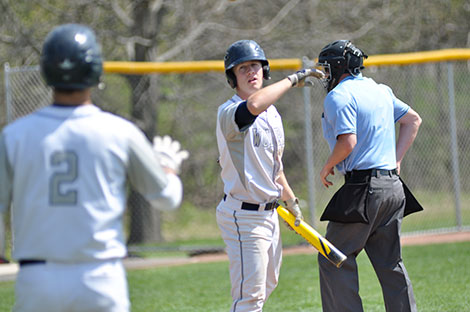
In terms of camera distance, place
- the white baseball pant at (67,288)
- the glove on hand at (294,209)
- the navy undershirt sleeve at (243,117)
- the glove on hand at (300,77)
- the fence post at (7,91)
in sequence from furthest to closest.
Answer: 1. the fence post at (7,91)
2. the glove on hand at (294,209)
3. the glove on hand at (300,77)
4. the navy undershirt sleeve at (243,117)
5. the white baseball pant at (67,288)

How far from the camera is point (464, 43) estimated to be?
1769 centimetres

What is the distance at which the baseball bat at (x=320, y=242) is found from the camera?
4.80 m

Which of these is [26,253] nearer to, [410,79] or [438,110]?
[410,79]

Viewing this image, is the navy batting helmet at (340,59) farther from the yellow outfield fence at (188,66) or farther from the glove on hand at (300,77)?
the yellow outfield fence at (188,66)

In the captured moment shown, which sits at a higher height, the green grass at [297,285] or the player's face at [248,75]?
the player's face at [248,75]

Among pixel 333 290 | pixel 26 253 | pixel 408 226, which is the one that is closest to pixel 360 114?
pixel 333 290

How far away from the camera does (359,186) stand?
5.02 meters

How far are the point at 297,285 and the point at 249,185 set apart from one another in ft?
12.0

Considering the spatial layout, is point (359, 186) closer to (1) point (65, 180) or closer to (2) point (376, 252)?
(2) point (376, 252)

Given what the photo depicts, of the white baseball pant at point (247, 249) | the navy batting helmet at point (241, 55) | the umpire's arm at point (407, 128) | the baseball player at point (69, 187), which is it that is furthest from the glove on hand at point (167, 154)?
the umpire's arm at point (407, 128)

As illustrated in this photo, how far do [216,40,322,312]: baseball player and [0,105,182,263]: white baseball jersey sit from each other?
1.56 meters

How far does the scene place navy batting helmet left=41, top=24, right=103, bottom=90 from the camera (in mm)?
3078

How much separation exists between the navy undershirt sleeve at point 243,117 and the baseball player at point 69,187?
1.35 meters

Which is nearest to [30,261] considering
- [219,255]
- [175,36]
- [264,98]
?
[264,98]
